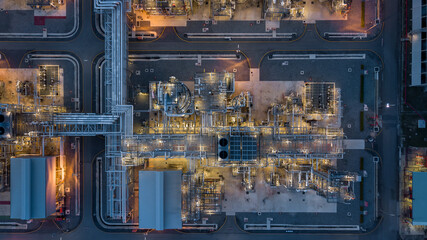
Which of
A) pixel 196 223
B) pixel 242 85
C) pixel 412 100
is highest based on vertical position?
pixel 242 85

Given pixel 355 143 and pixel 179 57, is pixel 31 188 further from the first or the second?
pixel 355 143

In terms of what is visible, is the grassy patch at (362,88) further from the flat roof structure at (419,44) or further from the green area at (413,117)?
the flat roof structure at (419,44)

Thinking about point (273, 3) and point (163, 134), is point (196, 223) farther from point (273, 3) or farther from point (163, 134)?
point (273, 3)

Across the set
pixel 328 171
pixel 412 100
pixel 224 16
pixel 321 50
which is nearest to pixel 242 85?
pixel 224 16

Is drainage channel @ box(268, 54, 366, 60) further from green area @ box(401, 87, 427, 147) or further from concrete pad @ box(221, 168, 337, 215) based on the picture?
concrete pad @ box(221, 168, 337, 215)

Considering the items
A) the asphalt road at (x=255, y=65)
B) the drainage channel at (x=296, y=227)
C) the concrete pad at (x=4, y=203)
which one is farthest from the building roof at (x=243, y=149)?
the concrete pad at (x=4, y=203)

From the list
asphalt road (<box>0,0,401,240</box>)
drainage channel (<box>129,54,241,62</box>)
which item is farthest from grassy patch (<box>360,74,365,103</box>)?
drainage channel (<box>129,54,241,62</box>)

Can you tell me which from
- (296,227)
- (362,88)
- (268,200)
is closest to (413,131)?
(362,88)
